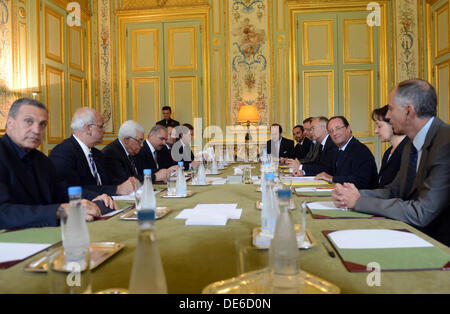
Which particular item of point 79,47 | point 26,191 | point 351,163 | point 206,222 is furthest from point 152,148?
point 79,47

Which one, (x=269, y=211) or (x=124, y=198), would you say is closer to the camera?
(x=269, y=211)

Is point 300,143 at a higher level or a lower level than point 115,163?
higher

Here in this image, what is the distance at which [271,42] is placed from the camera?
7.68m

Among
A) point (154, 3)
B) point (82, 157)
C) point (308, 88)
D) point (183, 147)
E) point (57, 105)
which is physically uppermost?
point (154, 3)

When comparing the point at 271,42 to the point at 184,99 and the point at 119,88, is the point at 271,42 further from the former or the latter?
the point at 119,88

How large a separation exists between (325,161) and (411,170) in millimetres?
2519

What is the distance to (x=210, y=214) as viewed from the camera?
5.92 feet

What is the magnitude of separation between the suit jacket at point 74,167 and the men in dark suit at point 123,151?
1.82 ft

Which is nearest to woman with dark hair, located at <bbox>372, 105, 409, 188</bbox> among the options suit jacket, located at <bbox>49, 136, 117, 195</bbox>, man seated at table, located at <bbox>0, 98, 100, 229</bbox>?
suit jacket, located at <bbox>49, 136, 117, 195</bbox>

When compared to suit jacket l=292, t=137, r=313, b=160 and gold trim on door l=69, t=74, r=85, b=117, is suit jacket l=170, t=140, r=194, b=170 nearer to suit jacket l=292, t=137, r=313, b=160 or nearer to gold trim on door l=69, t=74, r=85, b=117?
suit jacket l=292, t=137, r=313, b=160

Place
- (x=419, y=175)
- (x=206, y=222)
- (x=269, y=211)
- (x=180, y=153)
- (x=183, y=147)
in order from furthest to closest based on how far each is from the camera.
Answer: (x=183, y=147) → (x=180, y=153) → (x=419, y=175) → (x=206, y=222) → (x=269, y=211)

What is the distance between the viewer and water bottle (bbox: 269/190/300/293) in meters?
0.82

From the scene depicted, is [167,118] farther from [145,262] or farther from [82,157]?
[145,262]

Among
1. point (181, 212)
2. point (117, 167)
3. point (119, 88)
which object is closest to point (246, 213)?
point (181, 212)
